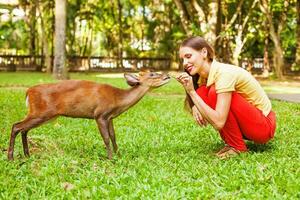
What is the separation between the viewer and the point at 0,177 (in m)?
4.15

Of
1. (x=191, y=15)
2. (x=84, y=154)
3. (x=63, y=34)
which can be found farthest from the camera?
(x=191, y=15)

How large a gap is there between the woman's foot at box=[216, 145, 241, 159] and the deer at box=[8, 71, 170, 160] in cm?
85

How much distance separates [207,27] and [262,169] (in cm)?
1758

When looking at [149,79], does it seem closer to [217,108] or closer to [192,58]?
[192,58]

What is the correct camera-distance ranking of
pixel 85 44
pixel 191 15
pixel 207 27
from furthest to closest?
pixel 85 44
pixel 191 15
pixel 207 27

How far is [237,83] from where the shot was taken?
16.3 ft

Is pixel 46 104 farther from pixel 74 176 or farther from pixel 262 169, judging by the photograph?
pixel 262 169

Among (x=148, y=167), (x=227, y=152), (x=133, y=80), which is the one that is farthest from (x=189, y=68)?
(x=148, y=167)

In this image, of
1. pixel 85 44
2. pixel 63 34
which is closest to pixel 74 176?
pixel 63 34

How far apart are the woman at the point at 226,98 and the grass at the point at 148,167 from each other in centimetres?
21

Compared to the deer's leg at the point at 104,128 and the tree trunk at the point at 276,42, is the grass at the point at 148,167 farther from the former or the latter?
the tree trunk at the point at 276,42

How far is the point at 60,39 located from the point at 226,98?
14.1m

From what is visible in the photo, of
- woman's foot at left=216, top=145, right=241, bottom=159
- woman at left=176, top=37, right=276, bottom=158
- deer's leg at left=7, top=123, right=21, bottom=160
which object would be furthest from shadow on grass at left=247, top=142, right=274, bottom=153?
deer's leg at left=7, top=123, right=21, bottom=160

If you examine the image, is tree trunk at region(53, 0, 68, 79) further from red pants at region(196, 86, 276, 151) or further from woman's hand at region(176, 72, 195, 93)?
woman's hand at region(176, 72, 195, 93)
